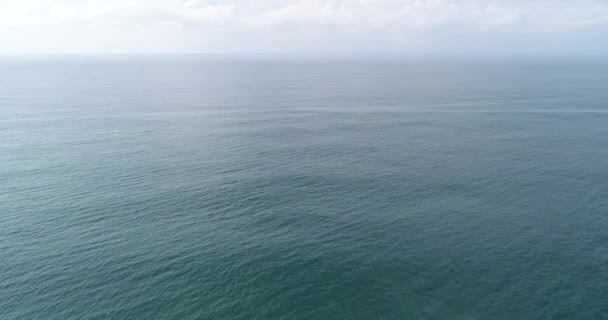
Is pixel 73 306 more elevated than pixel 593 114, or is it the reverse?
pixel 593 114

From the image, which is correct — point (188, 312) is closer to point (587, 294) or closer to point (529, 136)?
point (587, 294)

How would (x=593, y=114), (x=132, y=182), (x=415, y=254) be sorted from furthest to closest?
(x=593, y=114) < (x=132, y=182) < (x=415, y=254)

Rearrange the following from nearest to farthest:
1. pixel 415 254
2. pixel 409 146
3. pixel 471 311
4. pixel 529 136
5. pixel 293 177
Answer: pixel 471 311 < pixel 415 254 < pixel 293 177 < pixel 409 146 < pixel 529 136

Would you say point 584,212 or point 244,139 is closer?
point 584,212

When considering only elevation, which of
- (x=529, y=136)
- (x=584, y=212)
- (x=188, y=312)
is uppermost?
(x=529, y=136)

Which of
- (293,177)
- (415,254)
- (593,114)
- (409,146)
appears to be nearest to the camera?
(415,254)

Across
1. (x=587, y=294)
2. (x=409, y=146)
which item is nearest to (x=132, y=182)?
(x=409, y=146)

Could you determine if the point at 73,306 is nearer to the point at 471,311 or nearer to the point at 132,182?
the point at 132,182

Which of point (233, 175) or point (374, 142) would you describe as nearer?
point (233, 175)

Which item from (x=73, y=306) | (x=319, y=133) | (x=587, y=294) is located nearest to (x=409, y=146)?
(x=319, y=133)
